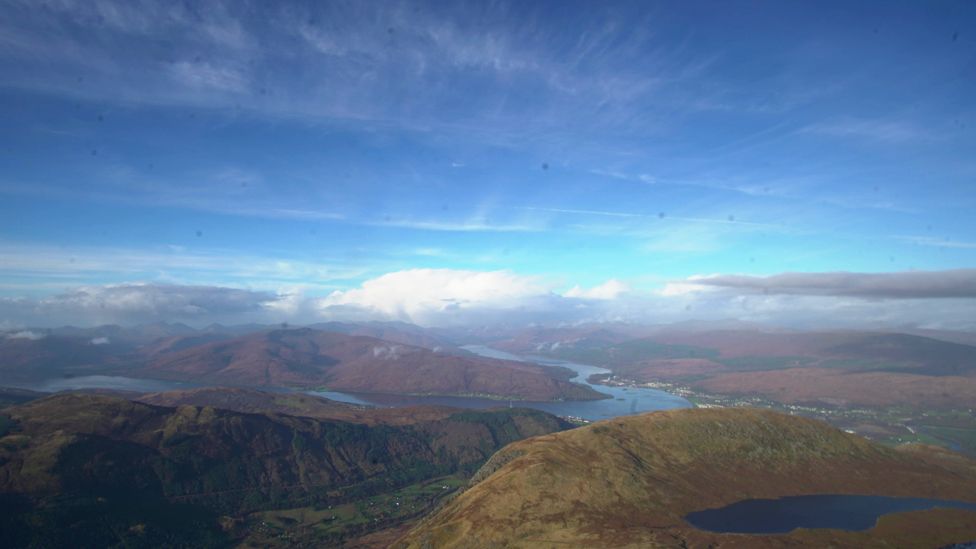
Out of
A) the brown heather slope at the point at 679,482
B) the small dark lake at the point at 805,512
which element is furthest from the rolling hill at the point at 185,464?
the small dark lake at the point at 805,512

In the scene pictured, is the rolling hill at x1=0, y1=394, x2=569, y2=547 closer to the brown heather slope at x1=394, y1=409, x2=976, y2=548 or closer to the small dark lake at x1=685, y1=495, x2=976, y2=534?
the brown heather slope at x1=394, y1=409, x2=976, y2=548

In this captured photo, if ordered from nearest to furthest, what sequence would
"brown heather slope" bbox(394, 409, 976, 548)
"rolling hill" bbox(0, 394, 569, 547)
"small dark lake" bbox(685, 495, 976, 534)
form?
"brown heather slope" bbox(394, 409, 976, 548) < "small dark lake" bbox(685, 495, 976, 534) < "rolling hill" bbox(0, 394, 569, 547)

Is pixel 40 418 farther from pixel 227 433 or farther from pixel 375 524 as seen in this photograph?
pixel 375 524

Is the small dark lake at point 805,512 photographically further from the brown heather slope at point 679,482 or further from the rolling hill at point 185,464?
the rolling hill at point 185,464

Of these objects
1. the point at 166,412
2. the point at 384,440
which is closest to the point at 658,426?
the point at 384,440

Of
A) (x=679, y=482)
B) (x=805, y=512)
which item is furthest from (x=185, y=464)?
(x=805, y=512)

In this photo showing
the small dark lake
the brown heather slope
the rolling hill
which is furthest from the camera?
the rolling hill

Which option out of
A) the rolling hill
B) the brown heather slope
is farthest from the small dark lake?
the rolling hill
